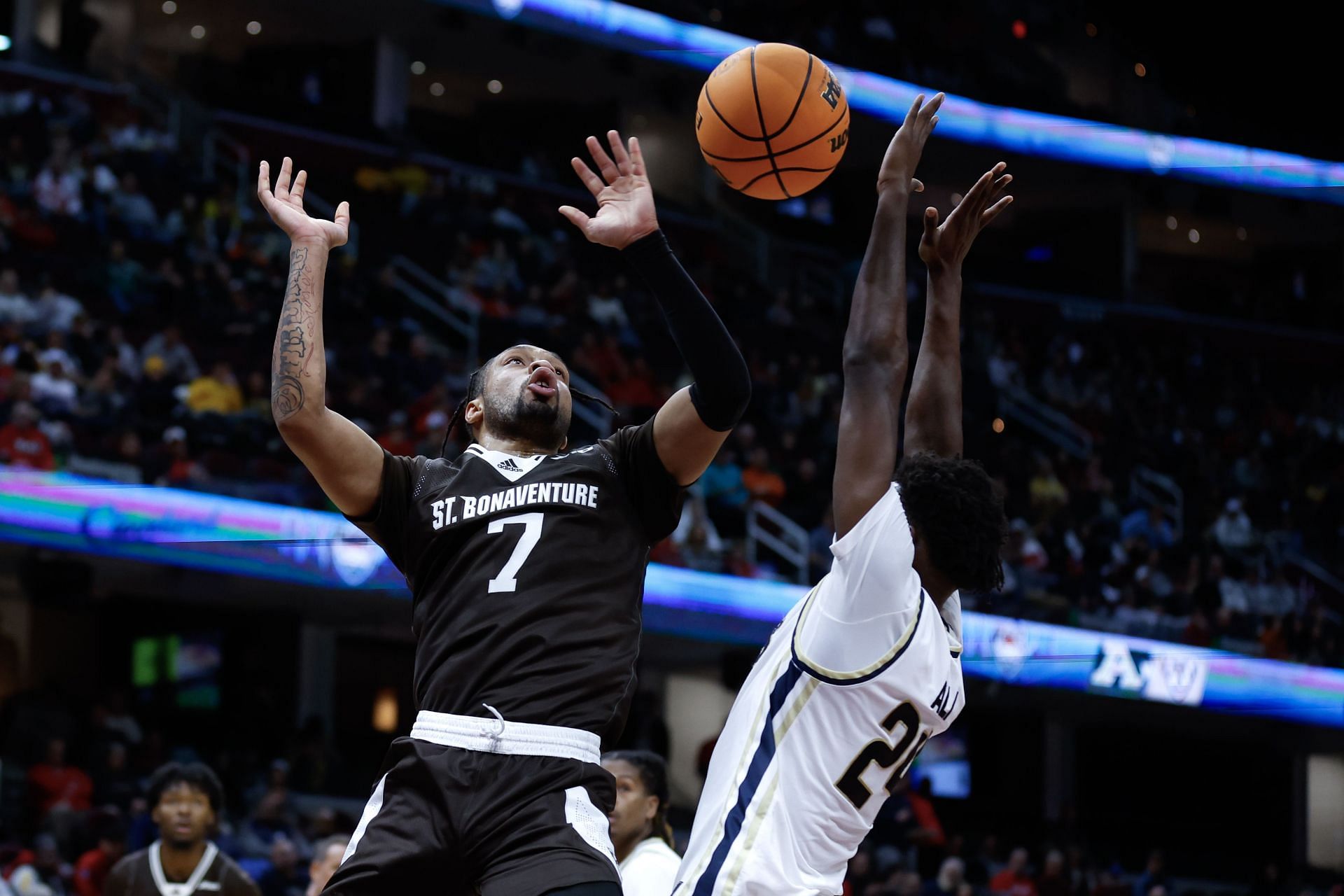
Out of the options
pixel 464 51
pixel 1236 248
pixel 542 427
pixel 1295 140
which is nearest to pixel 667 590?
pixel 542 427

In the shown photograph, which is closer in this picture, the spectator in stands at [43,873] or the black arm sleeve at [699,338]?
the black arm sleeve at [699,338]

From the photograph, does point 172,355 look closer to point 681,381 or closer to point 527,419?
point 681,381

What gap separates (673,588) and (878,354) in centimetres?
1095

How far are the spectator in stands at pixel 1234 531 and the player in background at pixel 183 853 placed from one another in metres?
16.3

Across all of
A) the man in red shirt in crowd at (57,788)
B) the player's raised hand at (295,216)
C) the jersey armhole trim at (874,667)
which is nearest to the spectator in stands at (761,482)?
the man in red shirt in crowd at (57,788)

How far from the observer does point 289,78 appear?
78.1 ft

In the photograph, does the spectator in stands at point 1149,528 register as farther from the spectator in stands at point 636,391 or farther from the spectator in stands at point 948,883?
the spectator in stands at point 948,883

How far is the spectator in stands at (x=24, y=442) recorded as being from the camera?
39.6ft

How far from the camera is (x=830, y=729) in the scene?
352 centimetres

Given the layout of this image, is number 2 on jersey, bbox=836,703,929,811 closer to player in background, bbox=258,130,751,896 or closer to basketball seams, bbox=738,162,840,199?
player in background, bbox=258,130,751,896

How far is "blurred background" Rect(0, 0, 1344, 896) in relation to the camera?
44.6 feet

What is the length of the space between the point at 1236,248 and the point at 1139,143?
5.49m

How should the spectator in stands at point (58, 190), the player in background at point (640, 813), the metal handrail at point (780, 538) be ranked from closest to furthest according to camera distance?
the player in background at point (640, 813)
the metal handrail at point (780, 538)
the spectator in stands at point (58, 190)

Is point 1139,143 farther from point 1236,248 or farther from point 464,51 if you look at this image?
point 464,51
